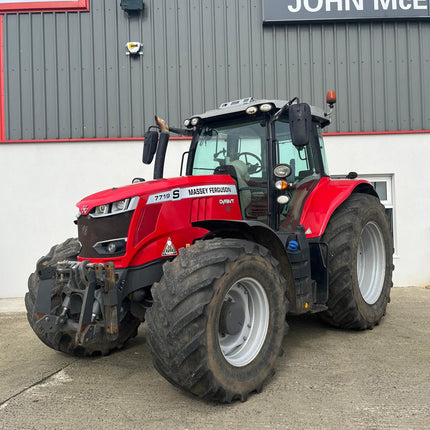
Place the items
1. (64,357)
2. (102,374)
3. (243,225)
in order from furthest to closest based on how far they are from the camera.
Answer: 1. (64,357)
2. (102,374)
3. (243,225)

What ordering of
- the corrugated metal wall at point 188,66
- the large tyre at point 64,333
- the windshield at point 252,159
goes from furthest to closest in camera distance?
the corrugated metal wall at point 188,66 < the windshield at point 252,159 < the large tyre at point 64,333

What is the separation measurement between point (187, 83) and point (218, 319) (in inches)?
217

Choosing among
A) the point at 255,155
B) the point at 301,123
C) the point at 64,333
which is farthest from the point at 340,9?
the point at 64,333

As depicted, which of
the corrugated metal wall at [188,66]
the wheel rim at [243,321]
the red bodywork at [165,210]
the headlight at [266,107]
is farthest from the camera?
the corrugated metal wall at [188,66]

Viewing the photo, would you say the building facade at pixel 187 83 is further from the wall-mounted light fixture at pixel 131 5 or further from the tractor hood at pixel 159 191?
the tractor hood at pixel 159 191

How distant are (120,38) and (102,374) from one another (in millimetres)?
5876

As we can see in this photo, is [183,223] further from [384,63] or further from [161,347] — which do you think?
[384,63]

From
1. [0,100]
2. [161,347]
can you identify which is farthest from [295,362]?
[0,100]

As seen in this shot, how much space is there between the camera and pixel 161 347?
106 inches

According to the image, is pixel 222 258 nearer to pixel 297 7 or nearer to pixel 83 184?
pixel 83 184

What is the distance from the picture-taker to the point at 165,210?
133 inches

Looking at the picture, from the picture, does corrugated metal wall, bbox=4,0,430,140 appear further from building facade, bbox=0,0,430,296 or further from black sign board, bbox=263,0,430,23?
black sign board, bbox=263,0,430,23

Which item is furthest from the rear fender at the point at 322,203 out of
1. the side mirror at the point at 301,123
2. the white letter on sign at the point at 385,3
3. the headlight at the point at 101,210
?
the white letter on sign at the point at 385,3

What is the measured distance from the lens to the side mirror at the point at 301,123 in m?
3.40
